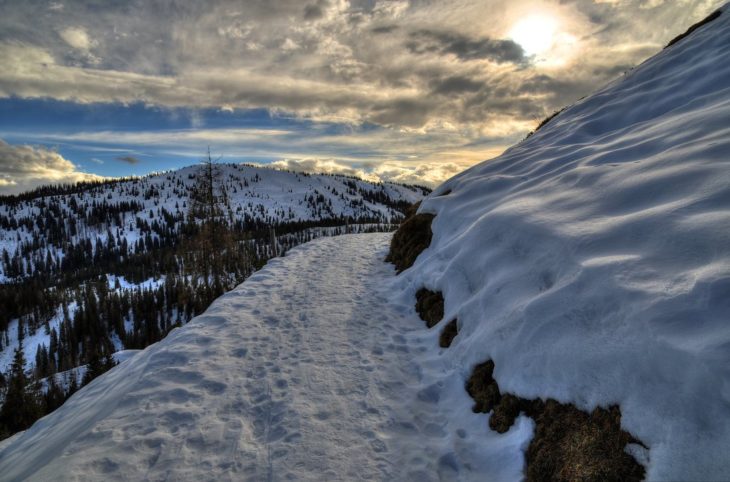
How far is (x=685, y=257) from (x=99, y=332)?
296ft

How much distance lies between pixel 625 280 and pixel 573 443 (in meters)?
1.93

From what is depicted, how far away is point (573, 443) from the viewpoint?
3.12 metres

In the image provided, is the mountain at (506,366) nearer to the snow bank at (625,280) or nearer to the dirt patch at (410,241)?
the snow bank at (625,280)

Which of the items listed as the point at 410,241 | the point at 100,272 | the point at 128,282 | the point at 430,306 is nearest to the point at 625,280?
the point at 430,306

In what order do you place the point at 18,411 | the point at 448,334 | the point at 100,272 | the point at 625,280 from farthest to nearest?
1. the point at 100,272
2. the point at 18,411
3. the point at 448,334
4. the point at 625,280

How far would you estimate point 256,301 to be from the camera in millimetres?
9664

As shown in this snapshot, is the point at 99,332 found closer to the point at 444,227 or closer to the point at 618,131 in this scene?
the point at 444,227

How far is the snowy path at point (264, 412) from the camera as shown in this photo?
3.88 meters

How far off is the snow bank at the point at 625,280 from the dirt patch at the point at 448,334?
0.19 meters

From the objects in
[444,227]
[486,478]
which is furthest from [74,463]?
[444,227]

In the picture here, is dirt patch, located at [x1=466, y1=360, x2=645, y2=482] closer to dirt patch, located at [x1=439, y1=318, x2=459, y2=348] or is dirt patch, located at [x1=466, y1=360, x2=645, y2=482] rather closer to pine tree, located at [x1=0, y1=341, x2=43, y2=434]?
dirt patch, located at [x1=439, y1=318, x2=459, y2=348]

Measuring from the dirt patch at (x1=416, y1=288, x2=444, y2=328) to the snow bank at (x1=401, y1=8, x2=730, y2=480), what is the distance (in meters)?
0.29

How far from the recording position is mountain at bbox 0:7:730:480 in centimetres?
286

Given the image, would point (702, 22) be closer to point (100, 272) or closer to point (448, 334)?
point (448, 334)
